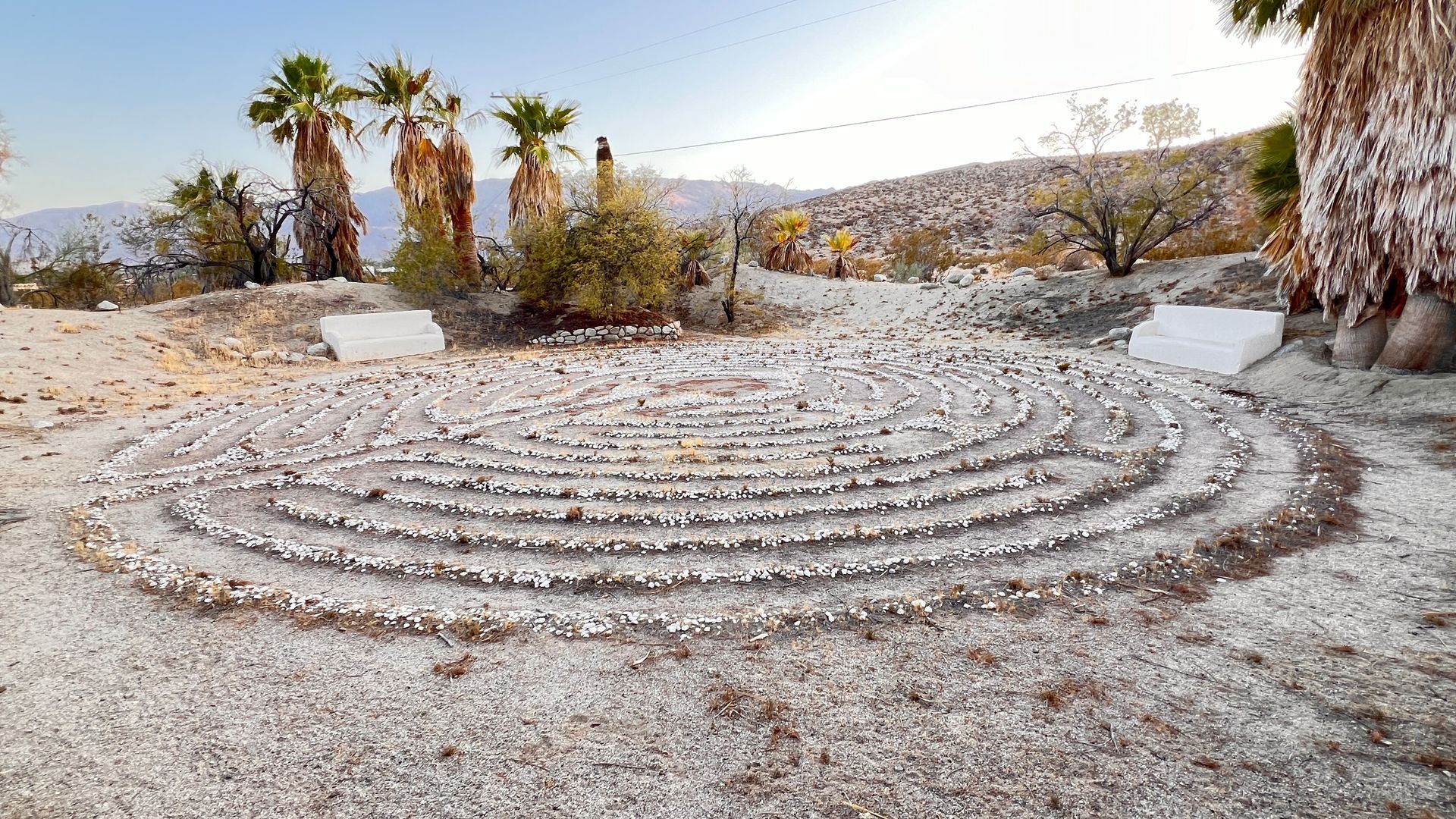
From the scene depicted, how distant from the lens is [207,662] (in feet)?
13.1

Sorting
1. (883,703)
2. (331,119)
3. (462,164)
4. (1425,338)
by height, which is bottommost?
(883,703)

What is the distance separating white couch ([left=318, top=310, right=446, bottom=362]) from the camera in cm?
1650

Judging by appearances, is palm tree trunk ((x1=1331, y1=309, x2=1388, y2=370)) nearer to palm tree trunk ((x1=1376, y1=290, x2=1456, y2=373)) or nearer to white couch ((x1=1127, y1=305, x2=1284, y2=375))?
palm tree trunk ((x1=1376, y1=290, x2=1456, y2=373))

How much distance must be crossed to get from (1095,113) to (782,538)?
28.2 m

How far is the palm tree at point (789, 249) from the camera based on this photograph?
29203 millimetres

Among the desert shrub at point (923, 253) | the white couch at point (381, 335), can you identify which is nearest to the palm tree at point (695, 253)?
the white couch at point (381, 335)

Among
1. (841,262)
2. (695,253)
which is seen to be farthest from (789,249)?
(695,253)

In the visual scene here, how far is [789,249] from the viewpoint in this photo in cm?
2927

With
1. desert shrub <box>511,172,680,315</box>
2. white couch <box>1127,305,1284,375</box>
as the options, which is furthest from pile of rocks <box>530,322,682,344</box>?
white couch <box>1127,305,1284,375</box>

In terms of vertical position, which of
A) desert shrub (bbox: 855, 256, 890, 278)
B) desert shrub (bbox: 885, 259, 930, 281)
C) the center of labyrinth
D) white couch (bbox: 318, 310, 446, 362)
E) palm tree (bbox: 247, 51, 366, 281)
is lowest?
the center of labyrinth

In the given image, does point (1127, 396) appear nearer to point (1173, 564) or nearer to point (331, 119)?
point (1173, 564)

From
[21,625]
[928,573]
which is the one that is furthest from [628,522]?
[21,625]

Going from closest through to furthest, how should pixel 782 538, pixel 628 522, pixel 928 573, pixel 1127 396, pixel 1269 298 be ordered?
pixel 928 573 < pixel 782 538 < pixel 628 522 < pixel 1127 396 < pixel 1269 298

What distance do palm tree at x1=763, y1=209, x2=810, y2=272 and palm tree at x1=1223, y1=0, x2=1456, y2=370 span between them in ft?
64.7
